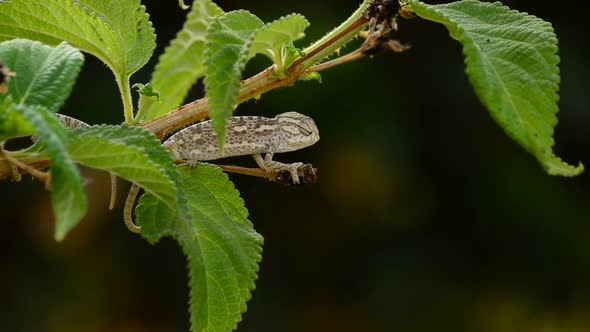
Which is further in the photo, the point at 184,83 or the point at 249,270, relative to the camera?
the point at 249,270

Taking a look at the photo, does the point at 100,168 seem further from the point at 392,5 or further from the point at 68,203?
the point at 392,5

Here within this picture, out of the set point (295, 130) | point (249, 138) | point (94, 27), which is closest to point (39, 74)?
point (94, 27)

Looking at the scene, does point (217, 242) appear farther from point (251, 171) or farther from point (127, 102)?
point (127, 102)

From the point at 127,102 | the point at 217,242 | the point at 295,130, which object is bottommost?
the point at 295,130

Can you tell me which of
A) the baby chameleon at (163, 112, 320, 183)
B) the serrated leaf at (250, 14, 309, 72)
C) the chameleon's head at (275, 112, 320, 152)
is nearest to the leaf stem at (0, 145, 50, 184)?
the serrated leaf at (250, 14, 309, 72)

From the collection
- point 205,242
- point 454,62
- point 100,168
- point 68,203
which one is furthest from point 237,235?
point 454,62

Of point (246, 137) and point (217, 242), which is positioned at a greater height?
point (217, 242)
